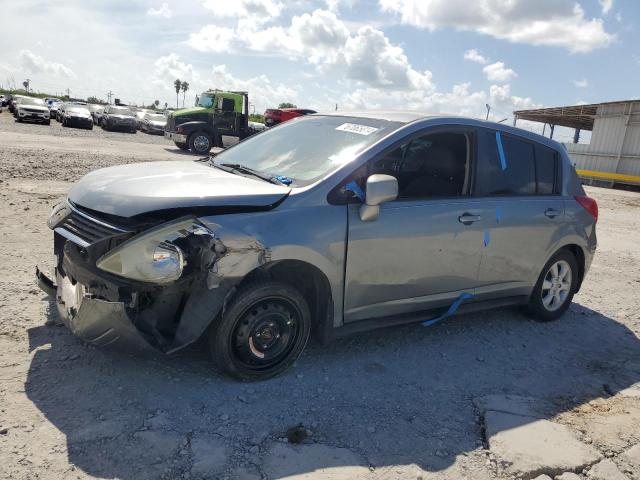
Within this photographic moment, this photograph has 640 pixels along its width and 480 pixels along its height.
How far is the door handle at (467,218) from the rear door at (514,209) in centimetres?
10

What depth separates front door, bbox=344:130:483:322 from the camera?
3.65m

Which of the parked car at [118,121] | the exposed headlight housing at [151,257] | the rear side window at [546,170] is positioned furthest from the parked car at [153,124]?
the exposed headlight housing at [151,257]

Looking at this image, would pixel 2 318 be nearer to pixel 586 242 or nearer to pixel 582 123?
pixel 586 242

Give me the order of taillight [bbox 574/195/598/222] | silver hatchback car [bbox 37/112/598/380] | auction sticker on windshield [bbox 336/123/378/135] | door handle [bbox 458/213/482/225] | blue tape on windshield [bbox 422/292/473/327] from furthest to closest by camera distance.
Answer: taillight [bbox 574/195/598/222] → blue tape on windshield [bbox 422/292/473/327] → door handle [bbox 458/213/482/225] → auction sticker on windshield [bbox 336/123/378/135] → silver hatchback car [bbox 37/112/598/380]

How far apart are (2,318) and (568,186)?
5042mm

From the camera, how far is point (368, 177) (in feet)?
11.6

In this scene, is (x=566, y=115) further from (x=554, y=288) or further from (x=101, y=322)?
(x=101, y=322)

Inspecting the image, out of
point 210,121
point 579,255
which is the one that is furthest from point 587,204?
point 210,121

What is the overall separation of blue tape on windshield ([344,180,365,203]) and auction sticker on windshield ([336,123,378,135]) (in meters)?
0.55

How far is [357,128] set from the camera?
13.3ft

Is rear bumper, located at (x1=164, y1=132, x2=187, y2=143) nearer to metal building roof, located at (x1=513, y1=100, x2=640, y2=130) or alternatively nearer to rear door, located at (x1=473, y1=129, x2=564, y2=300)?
rear door, located at (x1=473, y1=129, x2=564, y2=300)

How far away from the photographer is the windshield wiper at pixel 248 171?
11.8 feet

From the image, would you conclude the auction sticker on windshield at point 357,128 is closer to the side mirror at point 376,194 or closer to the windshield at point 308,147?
the windshield at point 308,147

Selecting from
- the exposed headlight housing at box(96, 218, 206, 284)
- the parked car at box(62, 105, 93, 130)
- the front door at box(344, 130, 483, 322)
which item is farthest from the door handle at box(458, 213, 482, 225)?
the parked car at box(62, 105, 93, 130)
